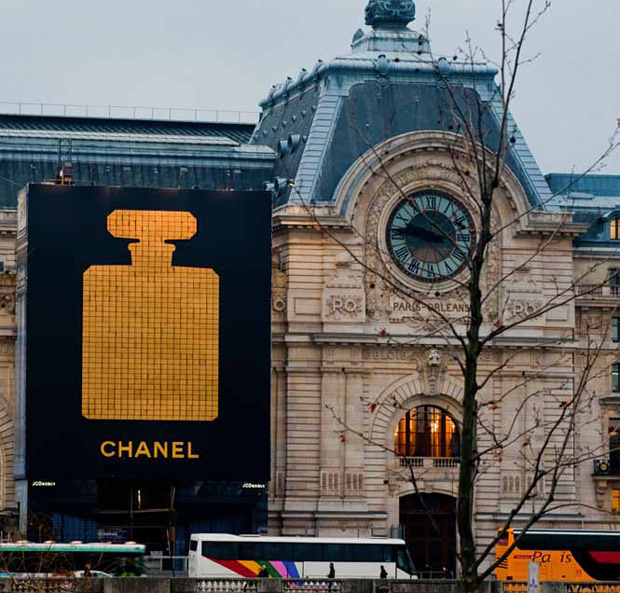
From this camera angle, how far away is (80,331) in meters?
87.1

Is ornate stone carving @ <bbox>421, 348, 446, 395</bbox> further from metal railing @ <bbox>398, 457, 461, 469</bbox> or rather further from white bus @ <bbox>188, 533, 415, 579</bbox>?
white bus @ <bbox>188, 533, 415, 579</bbox>

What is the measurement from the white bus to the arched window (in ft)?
43.8

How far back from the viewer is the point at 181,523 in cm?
8688

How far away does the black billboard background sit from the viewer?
8581 centimetres

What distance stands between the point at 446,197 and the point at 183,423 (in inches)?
671

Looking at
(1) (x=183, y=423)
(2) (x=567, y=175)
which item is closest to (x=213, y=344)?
(1) (x=183, y=423)

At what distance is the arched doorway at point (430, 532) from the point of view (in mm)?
90938

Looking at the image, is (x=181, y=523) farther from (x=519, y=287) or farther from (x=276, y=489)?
(x=519, y=287)

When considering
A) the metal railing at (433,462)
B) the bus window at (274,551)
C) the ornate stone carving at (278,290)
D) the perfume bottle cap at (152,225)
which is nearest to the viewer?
the bus window at (274,551)

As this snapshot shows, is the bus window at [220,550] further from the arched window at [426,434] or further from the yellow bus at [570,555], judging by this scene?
the arched window at [426,434]

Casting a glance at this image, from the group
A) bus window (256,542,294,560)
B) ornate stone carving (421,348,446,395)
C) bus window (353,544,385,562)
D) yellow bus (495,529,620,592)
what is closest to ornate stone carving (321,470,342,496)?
ornate stone carving (421,348,446,395)

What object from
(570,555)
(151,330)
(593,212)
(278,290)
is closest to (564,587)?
(570,555)

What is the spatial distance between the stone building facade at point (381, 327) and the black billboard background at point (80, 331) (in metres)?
3.71

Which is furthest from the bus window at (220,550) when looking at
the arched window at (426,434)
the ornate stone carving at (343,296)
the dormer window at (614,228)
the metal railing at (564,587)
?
the dormer window at (614,228)
